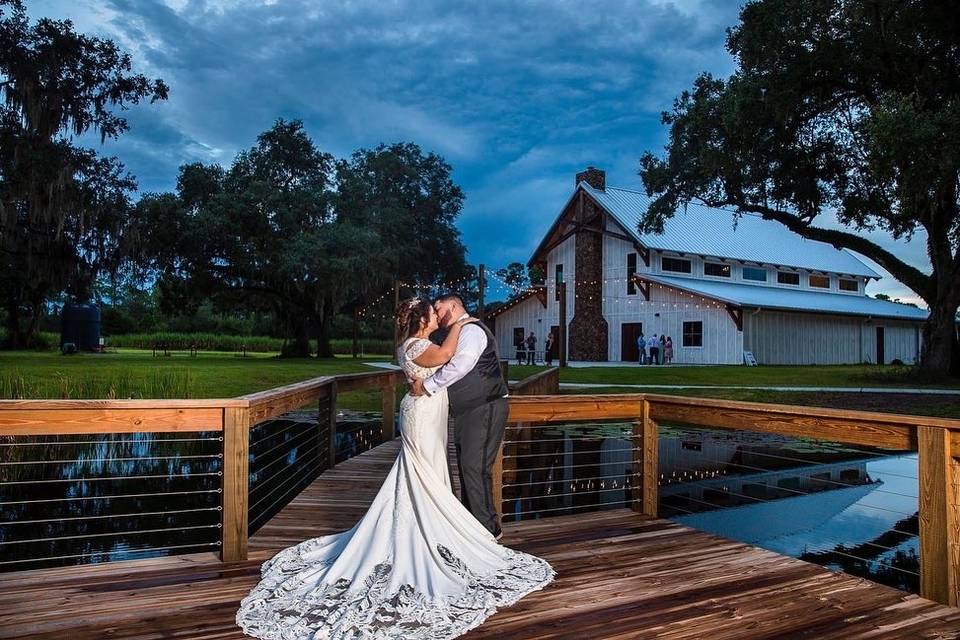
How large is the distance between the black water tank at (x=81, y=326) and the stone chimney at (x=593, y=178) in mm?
25363

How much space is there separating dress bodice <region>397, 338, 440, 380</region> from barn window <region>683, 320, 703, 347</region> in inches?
960

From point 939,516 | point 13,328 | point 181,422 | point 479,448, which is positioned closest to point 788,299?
point 939,516

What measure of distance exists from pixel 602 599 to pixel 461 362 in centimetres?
139

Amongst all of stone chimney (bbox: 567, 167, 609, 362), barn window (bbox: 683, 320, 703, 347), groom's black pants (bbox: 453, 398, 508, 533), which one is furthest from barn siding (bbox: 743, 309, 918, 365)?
groom's black pants (bbox: 453, 398, 508, 533)

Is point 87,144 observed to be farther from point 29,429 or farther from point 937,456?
point 937,456

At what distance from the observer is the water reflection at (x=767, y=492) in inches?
228

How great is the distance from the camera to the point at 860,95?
16.6 m

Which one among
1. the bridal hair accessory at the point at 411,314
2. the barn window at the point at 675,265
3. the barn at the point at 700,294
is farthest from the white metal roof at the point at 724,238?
the bridal hair accessory at the point at 411,314

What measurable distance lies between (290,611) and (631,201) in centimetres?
3069

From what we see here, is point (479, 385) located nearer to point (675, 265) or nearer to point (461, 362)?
point (461, 362)

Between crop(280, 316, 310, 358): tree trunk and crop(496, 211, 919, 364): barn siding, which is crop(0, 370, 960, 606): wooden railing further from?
crop(280, 316, 310, 358): tree trunk

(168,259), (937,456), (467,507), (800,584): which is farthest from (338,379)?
(168,259)

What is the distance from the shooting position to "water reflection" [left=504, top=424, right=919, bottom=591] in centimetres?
579

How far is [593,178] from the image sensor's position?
31.8 metres
